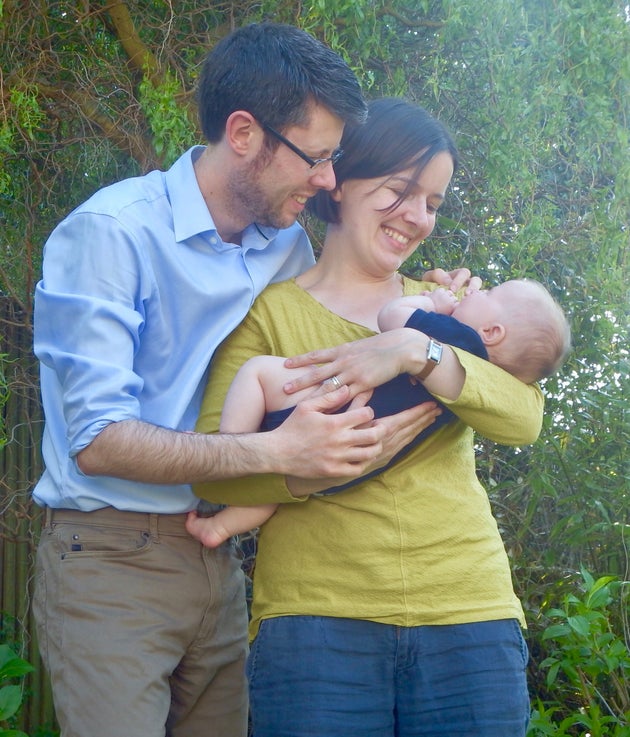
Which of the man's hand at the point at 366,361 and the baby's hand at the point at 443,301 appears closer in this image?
the man's hand at the point at 366,361

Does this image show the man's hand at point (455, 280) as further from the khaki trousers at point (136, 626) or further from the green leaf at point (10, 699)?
the green leaf at point (10, 699)

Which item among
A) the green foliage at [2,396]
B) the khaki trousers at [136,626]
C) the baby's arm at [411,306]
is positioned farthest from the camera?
the green foliage at [2,396]

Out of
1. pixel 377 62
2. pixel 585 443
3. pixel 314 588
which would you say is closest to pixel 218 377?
pixel 314 588

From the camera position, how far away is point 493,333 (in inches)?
93.4

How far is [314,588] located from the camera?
2137mm

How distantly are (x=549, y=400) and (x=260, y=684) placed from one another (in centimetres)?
161

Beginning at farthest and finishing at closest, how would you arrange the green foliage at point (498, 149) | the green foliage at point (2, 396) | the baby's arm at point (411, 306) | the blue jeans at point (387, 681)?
the green foliage at point (2, 396)
the green foliage at point (498, 149)
the baby's arm at point (411, 306)
the blue jeans at point (387, 681)

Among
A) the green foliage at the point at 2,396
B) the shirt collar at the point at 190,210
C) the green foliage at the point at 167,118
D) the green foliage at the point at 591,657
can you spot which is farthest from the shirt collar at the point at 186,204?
the green foliage at the point at 591,657

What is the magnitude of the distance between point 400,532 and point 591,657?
1.36m

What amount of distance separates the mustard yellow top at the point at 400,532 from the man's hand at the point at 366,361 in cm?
11

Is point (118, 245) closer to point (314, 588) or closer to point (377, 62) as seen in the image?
point (314, 588)

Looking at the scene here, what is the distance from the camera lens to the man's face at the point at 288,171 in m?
2.44

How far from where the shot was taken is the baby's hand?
246cm

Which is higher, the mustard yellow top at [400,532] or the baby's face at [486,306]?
the baby's face at [486,306]
